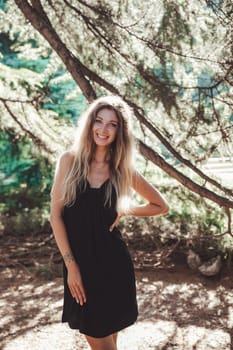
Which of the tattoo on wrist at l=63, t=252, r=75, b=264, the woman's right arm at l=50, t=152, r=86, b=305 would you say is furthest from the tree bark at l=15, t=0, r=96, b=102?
the tattoo on wrist at l=63, t=252, r=75, b=264

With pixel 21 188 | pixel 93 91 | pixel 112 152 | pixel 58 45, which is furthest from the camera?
pixel 21 188

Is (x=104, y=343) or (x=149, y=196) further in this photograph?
(x=149, y=196)

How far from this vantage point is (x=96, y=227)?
2779mm

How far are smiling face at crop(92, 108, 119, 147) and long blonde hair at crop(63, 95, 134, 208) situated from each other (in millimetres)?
28

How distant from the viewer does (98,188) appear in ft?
9.28

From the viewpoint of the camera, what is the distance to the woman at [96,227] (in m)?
2.69

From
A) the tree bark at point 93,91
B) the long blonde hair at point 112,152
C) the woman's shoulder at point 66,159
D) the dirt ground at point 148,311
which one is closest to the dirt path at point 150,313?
the dirt ground at point 148,311

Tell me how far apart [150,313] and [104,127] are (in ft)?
9.22

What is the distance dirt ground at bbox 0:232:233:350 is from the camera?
4.30 metres

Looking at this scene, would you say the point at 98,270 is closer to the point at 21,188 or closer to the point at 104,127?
the point at 104,127

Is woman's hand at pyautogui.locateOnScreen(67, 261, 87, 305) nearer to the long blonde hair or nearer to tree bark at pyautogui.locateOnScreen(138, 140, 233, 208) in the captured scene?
the long blonde hair

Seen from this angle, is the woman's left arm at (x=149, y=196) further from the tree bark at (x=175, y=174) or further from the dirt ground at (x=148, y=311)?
the dirt ground at (x=148, y=311)

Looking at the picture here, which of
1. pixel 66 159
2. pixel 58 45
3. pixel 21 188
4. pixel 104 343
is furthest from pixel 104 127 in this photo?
pixel 21 188

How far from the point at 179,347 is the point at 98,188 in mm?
2111
